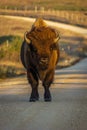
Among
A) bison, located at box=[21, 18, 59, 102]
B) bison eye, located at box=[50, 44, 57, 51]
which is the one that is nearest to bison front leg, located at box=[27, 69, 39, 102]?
bison, located at box=[21, 18, 59, 102]

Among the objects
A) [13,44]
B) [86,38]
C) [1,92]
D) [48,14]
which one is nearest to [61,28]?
[86,38]

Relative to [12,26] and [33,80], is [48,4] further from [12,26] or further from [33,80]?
[33,80]

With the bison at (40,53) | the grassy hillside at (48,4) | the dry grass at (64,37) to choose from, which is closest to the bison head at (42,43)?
the bison at (40,53)

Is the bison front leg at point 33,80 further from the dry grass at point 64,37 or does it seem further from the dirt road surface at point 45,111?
the dry grass at point 64,37

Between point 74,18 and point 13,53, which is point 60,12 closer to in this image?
point 74,18

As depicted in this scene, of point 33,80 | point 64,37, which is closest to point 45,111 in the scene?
point 33,80

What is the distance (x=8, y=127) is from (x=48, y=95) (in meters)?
5.35

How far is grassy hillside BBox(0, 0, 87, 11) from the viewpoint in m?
94.4

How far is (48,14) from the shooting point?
88.8m

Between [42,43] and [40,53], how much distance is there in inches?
10.7

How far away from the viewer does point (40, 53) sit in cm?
1822

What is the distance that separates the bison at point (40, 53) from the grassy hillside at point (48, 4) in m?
73.1

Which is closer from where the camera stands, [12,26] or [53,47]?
[53,47]

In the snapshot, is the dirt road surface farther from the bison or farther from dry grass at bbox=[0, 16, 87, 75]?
dry grass at bbox=[0, 16, 87, 75]
